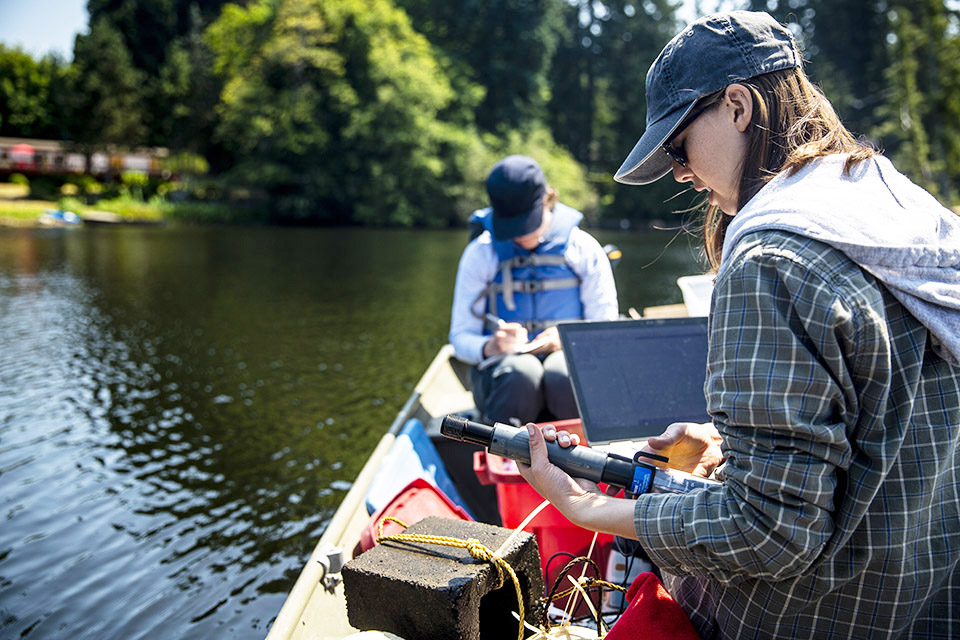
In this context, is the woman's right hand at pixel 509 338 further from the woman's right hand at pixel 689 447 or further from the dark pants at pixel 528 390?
the woman's right hand at pixel 689 447

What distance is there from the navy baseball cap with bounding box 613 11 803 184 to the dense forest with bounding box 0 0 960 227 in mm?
28867

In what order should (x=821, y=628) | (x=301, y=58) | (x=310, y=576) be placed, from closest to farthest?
(x=821, y=628)
(x=310, y=576)
(x=301, y=58)

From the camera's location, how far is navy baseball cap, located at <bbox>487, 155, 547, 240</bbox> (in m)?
3.73

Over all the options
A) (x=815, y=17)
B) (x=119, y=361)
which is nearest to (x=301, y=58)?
(x=119, y=361)

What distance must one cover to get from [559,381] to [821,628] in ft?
6.89

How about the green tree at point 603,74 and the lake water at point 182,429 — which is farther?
the green tree at point 603,74

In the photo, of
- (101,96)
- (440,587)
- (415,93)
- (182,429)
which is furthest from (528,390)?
(101,96)

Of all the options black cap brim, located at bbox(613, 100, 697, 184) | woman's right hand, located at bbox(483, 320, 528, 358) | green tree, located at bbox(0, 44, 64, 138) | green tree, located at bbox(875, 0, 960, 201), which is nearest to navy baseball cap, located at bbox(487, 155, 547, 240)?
woman's right hand, located at bbox(483, 320, 528, 358)

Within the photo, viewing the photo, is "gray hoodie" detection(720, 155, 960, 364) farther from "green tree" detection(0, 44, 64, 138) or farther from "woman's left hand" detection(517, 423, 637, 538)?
"green tree" detection(0, 44, 64, 138)

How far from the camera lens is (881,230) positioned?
1.14 metres

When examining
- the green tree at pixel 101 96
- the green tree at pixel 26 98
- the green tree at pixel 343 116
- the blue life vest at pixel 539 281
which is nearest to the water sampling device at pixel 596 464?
the blue life vest at pixel 539 281

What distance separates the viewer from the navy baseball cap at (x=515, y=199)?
3732 mm

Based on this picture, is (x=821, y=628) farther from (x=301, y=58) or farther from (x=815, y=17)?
(x=815, y=17)

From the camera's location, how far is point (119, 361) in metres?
10.1
